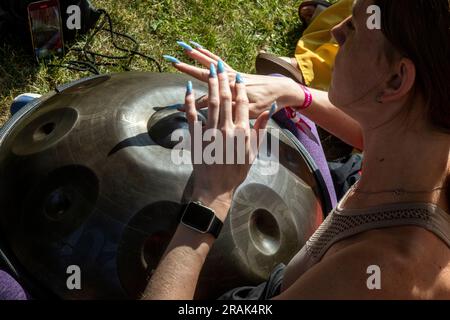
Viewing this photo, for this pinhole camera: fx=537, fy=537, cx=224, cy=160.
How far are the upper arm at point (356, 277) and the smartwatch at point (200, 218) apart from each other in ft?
0.85

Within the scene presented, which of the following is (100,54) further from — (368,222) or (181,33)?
(368,222)

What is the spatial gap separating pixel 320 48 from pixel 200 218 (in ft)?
5.84

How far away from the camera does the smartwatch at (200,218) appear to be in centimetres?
138

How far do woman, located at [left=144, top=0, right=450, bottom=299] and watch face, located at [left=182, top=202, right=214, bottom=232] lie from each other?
1.0 inches

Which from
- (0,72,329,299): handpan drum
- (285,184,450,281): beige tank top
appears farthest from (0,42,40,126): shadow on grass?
(285,184,450,281): beige tank top

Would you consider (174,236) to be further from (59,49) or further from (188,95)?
(59,49)

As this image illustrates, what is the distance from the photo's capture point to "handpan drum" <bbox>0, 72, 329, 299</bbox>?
152 centimetres

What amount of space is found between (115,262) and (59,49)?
5.59 ft

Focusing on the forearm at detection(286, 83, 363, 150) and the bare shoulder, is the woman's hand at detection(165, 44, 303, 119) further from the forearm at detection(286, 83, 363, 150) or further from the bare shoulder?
the bare shoulder

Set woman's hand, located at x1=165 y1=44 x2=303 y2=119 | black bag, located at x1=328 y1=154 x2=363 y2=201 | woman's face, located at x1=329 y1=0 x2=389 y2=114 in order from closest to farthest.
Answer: woman's face, located at x1=329 y1=0 x2=389 y2=114
woman's hand, located at x1=165 y1=44 x2=303 y2=119
black bag, located at x1=328 y1=154 x2=363 y2=201

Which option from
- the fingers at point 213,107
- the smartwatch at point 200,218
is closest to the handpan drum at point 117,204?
the smartwatch at point 200,218

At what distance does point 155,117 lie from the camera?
5.56 ft

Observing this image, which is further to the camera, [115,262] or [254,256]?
[254,256]

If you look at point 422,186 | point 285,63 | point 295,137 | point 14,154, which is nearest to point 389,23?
point 422,186
